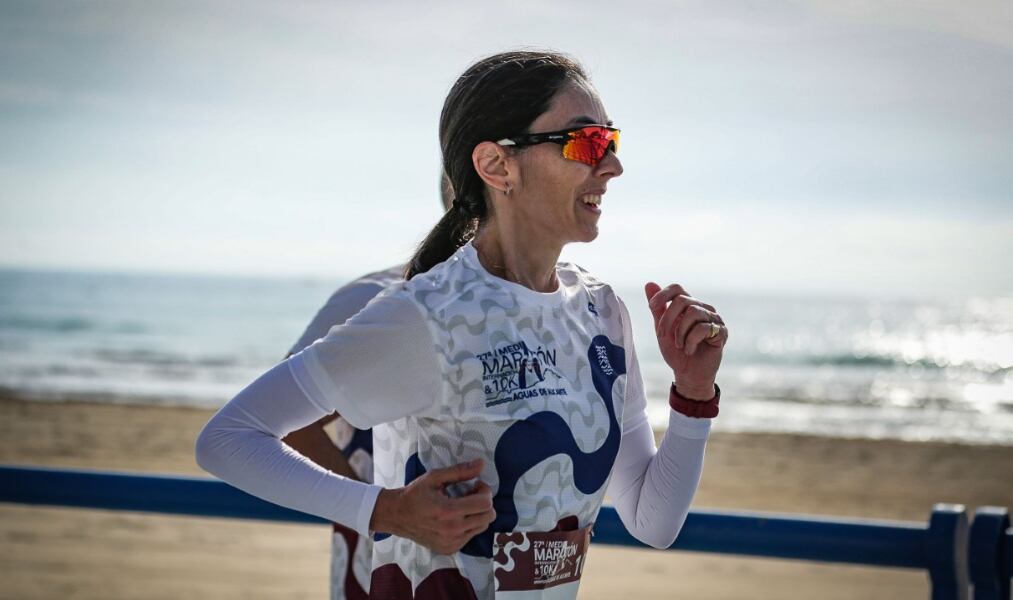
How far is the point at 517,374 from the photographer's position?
1.64 meters

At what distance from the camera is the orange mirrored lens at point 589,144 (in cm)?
172

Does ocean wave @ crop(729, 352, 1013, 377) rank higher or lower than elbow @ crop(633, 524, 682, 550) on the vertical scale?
higher

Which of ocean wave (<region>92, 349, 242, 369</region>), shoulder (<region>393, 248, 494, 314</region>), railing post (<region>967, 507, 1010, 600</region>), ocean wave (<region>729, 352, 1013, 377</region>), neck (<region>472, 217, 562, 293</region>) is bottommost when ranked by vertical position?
railing post (<region>967, 507, 1010, 600</region>)

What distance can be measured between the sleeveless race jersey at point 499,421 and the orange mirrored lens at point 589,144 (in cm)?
24

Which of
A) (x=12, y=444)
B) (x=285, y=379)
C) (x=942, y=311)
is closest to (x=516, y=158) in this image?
(x=285, y=379)

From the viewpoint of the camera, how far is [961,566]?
7.27 ft

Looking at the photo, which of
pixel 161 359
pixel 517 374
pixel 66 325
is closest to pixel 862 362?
pixel 161 359

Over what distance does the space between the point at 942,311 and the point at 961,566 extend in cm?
7442

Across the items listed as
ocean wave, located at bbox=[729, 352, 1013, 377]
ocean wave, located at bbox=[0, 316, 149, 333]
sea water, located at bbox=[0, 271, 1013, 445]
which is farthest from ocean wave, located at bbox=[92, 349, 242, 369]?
ocean wave, located at bbox=[729, 352, 1013, 377]

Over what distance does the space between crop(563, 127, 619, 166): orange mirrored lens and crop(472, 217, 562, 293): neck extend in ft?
0.52

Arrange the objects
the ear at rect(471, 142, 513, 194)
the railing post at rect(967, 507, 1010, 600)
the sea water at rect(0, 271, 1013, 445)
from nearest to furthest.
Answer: the ear at rect(471, 142, 513, 194) → the railing post at rect(967, 507, 1010, 600) → the sea water at rect(0, 271, 1013, 445)

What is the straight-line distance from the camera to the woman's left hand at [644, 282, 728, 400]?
168cm

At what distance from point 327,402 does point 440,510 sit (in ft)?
0.83

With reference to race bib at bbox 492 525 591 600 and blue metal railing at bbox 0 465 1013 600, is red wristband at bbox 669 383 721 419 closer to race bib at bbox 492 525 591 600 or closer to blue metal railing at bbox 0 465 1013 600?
race bib at bbox 492 525 591 600
